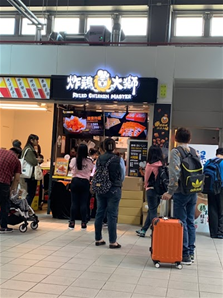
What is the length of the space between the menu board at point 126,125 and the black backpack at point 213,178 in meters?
2.00

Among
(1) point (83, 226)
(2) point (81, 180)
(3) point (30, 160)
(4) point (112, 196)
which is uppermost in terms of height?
(3) point (30, 160)

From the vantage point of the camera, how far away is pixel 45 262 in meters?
4.35

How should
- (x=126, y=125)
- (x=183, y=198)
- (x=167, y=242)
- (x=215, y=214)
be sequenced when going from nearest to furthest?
(x=167, y=242), (x=183, y=198), (x=215, y=214), (x=126, y=125)

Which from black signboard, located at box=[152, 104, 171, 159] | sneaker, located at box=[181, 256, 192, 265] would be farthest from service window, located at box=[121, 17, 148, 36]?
sneaker, located at box=[181, 256, 192, 265]

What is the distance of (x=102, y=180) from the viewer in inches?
200

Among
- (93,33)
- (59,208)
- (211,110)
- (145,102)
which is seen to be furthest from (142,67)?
(59,208)

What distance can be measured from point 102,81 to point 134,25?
10.0 ft

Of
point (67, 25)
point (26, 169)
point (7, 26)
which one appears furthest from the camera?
point (7, 26)

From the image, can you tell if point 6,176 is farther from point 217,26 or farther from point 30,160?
point 217,26

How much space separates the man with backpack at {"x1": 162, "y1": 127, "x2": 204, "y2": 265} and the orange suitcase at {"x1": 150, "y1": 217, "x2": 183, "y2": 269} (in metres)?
0.21

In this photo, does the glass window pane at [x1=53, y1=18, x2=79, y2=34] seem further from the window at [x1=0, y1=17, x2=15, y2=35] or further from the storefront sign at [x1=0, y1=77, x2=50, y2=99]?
the storefront sign at [x1=0, y1=77, x2=50, y2=99]

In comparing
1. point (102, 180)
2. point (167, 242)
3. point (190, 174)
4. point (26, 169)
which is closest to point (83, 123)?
point (26, 169)

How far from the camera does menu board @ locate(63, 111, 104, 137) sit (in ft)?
26.5

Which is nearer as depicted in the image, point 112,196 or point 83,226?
point 112,196
